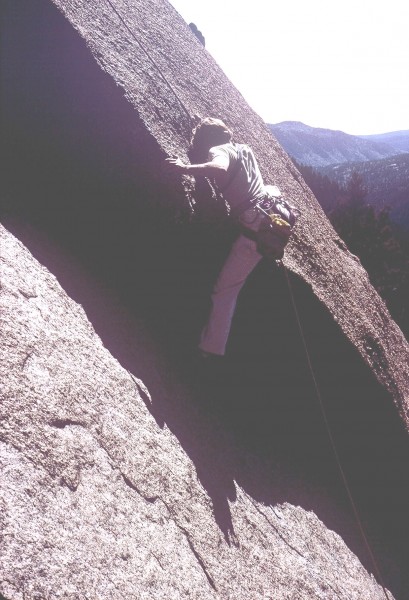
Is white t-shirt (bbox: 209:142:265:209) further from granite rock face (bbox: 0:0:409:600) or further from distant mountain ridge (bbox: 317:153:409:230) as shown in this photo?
distant mountain ridge (bbox: 317:153:409:230)

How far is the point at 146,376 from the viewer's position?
3.16 metres

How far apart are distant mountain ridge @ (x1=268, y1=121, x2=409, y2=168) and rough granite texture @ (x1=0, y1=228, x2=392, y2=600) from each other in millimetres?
101977

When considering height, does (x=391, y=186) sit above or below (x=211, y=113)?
above

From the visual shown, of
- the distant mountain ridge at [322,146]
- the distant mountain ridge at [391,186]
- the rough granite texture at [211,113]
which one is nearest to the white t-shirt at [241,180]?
the rough granite texture at [211,113]

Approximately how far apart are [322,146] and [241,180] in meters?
118

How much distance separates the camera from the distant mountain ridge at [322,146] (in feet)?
338

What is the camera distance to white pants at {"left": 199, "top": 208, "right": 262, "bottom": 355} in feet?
11.3

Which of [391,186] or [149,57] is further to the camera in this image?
[391,186]

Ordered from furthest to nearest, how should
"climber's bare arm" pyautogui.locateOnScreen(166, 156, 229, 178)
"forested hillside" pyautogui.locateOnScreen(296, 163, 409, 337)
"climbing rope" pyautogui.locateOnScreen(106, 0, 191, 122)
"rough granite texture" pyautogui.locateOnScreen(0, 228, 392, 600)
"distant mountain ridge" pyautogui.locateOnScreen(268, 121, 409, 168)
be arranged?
"distant mountain ridge" pyautogui.locateOnScreen(268, 121, 409, 168)
"forested hillside" pyautogui.locateOnScreen(296, 163, 409, 337)
"climbing rope" pyautogui.locateOnScreen(106, 0, 191, 122)
"climber's bare arm" pyautogui.locateOnScreen(166, 156, 229, 178)
"rough granite texture" pyautogui.locateOnScreen(0, 228, 392, 600)

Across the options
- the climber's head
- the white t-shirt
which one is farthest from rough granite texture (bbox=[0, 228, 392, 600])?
the climber's head

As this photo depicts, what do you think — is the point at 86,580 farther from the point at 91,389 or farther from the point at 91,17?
the point at 91,17

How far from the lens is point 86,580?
185cm

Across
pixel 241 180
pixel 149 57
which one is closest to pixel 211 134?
pixel 241 180

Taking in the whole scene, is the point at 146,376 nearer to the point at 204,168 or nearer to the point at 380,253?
the point at 204,168
